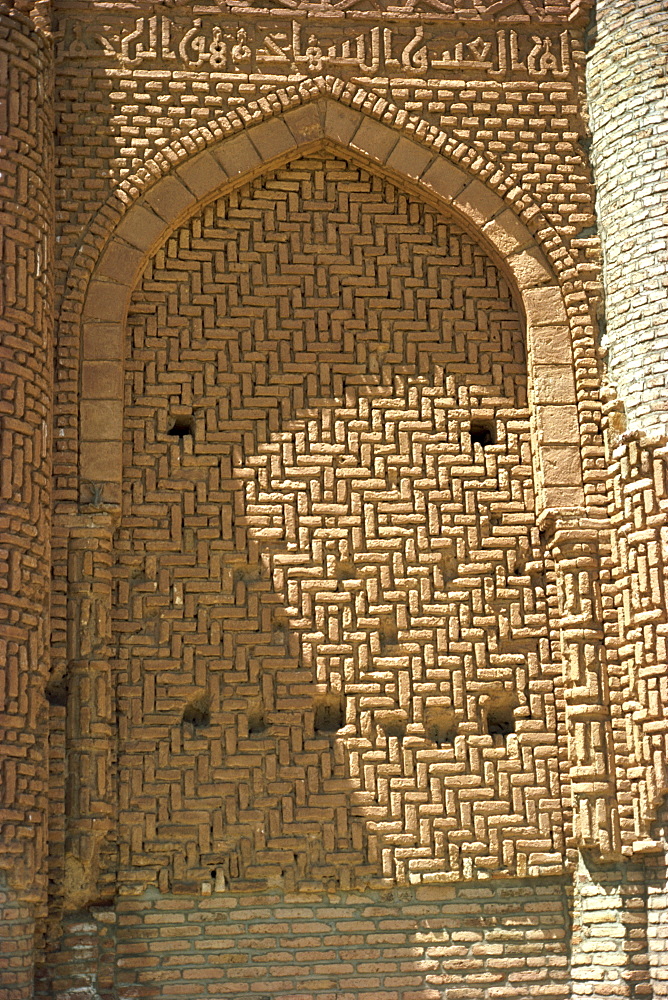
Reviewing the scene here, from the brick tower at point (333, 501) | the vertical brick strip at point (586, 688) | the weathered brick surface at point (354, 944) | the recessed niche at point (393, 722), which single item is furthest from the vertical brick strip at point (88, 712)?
the vertical brick strip at point (586, 688)

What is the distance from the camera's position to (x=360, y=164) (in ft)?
30.8

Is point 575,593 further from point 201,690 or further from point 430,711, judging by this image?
point 201,690

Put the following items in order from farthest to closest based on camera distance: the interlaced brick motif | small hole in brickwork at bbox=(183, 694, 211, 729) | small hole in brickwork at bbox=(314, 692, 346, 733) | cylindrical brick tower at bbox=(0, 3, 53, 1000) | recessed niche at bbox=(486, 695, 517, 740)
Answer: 1. recessed niche at bbox=(486, 695, 517, 740)
2. small hole in brickwork at bbox=(314, 692, 346, 733)
3. small hole in brickwork at bbox=(183, 694, 211, 729)
4. the interlaced brick motif
5. cylindrical brick tower at bbox=(0, 3, 53, 1000)

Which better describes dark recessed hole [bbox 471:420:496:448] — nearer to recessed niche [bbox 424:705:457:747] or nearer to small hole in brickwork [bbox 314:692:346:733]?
recessed niche [bbox 424:705:457:747]

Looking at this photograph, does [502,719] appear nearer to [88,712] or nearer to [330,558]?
[330,558]

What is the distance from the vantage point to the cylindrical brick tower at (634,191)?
350 inches

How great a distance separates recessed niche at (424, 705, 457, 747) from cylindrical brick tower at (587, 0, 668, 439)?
188cm

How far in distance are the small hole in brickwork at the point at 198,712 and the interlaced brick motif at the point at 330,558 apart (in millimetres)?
20

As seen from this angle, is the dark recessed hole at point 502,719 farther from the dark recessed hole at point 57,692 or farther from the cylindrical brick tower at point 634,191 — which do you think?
the dark recessed hole at point 57,692

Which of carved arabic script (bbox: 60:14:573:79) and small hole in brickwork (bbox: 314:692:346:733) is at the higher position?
carved arabic script (bbox: 60:14:573:79)

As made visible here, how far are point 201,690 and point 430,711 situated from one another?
1229mm

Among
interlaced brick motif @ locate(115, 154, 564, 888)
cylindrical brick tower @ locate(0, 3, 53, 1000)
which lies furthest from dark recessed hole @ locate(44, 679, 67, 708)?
interlaced brick motif @ locate(115, 154, 564, 888)

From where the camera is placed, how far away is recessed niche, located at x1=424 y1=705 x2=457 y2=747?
859 cm

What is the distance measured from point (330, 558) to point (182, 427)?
3.72 ft
